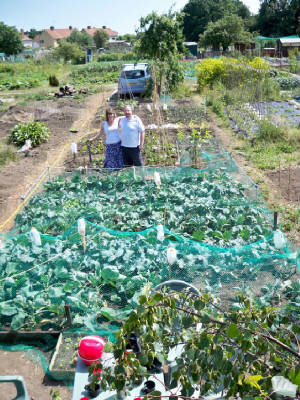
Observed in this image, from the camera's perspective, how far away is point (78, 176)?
19.7 feet

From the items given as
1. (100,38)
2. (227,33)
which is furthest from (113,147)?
(100,38)

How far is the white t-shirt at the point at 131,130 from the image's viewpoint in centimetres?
573

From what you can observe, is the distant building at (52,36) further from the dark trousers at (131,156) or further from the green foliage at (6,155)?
the dark trousers at (131,156)

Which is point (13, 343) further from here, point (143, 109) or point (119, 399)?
point (143, 109)

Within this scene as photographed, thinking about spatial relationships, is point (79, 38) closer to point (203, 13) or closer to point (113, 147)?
point (203, 13)

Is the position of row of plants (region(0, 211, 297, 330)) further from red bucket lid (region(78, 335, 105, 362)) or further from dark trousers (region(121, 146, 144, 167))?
dark trousers (region(121, 146, 144, 167))

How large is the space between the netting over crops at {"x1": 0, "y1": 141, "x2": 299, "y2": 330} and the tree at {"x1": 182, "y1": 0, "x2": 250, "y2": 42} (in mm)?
52115

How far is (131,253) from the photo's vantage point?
3713 millimetres

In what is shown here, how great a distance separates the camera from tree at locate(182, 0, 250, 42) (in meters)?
52.6

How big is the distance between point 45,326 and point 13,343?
0.29 metres

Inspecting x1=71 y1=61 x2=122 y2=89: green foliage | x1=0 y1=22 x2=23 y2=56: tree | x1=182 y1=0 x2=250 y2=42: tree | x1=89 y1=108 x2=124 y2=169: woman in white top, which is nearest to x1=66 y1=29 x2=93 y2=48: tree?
x1=0 y1=22 x2=23 y2=56: tree

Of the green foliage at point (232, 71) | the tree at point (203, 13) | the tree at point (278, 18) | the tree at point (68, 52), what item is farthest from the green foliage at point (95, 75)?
the tree at point (203, 13)

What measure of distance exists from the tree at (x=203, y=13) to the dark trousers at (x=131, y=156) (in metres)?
51.0

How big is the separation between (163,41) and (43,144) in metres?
7.17
